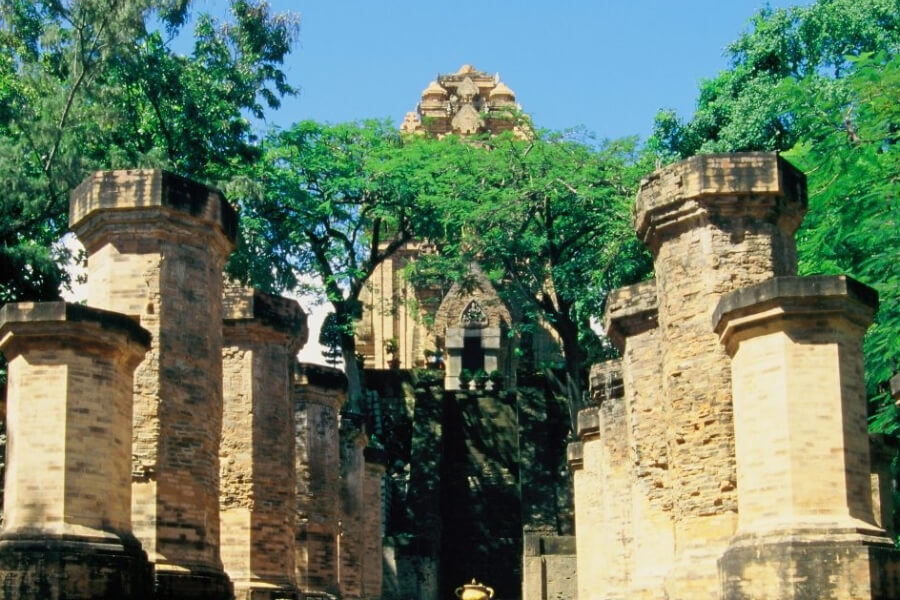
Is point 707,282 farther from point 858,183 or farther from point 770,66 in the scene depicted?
point 770,66

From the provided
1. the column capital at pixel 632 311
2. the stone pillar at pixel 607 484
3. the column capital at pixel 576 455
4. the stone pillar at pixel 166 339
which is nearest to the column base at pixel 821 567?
the stone pillar at pixel 166 339

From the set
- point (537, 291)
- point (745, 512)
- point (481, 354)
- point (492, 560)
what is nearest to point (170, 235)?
point (745, 512)

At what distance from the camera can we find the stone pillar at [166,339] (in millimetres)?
13016

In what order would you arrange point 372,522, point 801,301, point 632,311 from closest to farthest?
point 801,301 < point 632,311 < point 372,522

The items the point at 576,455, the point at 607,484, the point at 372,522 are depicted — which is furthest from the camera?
the point at 372,522

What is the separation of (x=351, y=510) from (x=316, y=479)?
340cm

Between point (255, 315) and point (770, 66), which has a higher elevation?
point (770, 66)

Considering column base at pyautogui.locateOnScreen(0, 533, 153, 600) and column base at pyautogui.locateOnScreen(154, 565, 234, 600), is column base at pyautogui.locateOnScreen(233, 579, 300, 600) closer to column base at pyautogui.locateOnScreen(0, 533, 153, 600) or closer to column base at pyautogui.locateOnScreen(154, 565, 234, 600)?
column base at pyautogui.locateOnScreen(154, 565, 234, 600)

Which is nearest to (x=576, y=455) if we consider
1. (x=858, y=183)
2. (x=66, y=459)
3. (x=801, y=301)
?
(x=858, y=183)

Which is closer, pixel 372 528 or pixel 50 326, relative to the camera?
pixel 50 326

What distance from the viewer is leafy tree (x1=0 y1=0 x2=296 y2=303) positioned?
20.6 meters

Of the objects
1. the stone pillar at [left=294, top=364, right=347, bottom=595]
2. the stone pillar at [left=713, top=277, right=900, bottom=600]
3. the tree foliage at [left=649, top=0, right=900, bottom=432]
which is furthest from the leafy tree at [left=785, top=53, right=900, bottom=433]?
the stone pillar at [left=713, top=277, right=900, bottom=600]

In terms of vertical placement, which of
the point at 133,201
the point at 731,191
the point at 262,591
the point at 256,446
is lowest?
the point at 262,591

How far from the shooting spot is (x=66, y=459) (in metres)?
11.2
